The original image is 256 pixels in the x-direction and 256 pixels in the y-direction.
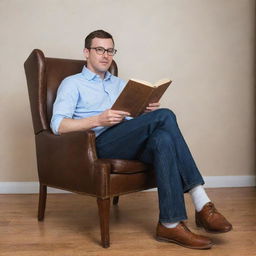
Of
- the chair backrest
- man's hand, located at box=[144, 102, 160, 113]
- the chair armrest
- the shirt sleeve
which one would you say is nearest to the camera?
the chair armrest

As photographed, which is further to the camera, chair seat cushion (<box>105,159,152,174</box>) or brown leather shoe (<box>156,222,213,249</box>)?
chair seat cushion (<box>105,159,152,174</box>)

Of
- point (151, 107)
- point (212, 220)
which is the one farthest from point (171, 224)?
point (151, 107)

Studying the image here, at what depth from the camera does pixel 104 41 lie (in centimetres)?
244

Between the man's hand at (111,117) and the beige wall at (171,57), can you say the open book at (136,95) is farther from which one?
the beige wall at (171,57)

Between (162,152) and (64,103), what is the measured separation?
2.08 ft

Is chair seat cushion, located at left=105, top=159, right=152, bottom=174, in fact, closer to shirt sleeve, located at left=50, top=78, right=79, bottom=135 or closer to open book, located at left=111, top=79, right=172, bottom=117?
open book, located at left=111, top=79, right=172, bottom=117

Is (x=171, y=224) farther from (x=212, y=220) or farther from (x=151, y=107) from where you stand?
(x=151, y=107)

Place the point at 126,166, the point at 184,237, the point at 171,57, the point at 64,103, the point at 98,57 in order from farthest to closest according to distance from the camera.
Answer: the point at 171,57 < the point at 98,57 < the point at 64,103 < the point at 126,166 < the point at 184,237

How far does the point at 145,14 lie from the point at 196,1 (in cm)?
41

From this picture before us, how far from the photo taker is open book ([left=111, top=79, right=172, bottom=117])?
1998mm

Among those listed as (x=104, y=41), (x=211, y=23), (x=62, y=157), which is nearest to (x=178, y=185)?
(x=62, y=157)

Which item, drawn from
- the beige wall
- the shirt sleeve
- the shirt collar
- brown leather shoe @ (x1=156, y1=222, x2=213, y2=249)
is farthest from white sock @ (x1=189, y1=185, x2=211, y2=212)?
the beige wall

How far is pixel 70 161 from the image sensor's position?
2229 millimetres

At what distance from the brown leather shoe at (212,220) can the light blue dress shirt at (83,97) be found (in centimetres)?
69
